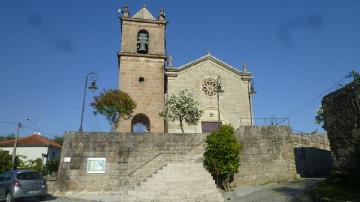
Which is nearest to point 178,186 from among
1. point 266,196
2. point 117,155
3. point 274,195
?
point 266,196

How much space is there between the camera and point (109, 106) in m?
21.0

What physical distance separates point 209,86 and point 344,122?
14991 mm

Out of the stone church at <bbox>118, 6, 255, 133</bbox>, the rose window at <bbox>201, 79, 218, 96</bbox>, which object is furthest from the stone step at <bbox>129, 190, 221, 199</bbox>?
the rose window at <bbox>201, 79, 218, 96</bbox>

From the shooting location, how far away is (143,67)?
27344mm

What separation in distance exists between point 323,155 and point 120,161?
1715 cm

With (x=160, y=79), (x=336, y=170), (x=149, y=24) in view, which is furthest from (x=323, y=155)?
(x=149, y=24)

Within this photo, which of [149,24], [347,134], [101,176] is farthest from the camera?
[149,24]

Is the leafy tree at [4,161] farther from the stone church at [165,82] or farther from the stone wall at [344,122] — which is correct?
the stone wall at [344,122]

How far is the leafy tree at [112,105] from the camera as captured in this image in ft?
68.7

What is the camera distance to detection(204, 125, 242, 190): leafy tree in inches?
631

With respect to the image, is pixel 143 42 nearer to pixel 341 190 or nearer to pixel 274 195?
pixel 274 195

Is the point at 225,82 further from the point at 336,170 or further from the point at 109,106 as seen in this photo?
the point at 336,170

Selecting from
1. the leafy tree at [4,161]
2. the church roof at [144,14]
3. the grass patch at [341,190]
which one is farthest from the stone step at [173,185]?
the church roof at [144,14]

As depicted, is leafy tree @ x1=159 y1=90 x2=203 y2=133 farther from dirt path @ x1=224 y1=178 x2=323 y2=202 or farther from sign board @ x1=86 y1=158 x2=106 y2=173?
dirt path @ x1=224 y1=178 x2=323 y2=202
